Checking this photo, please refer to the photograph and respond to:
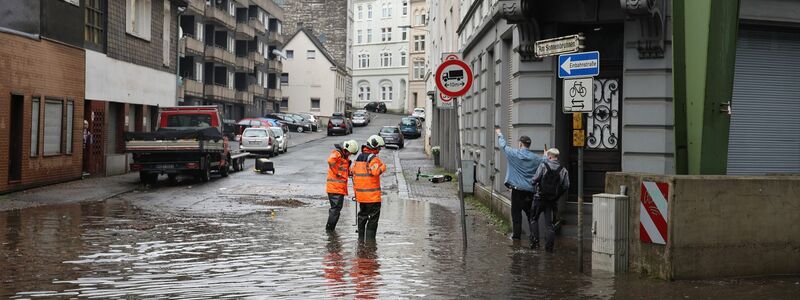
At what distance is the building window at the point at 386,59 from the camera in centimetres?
11212

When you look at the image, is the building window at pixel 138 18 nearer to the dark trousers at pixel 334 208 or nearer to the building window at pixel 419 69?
the dark trousers at pixel 334 208

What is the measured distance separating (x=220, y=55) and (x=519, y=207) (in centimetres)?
5252

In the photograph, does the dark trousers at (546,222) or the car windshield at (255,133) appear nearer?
the dark trousers at (546,222)

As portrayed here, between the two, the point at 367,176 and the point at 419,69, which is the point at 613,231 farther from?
the point at 419,69

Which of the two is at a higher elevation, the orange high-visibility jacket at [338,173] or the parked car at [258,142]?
the parked car at [258,142]

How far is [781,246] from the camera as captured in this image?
33.0 feet

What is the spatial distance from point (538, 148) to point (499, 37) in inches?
148

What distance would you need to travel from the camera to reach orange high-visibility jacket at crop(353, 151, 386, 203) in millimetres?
13453

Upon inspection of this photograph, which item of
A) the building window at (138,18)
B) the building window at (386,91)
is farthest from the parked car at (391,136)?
the building window at (386,91)

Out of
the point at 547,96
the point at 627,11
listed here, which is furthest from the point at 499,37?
the point at 627,11

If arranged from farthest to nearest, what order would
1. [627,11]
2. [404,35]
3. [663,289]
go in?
[404,35], [627,11], [663,289]

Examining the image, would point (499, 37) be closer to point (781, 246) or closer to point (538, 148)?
point (538, 148)

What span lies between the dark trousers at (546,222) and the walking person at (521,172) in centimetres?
18

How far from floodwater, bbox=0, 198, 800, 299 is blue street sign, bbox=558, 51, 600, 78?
7.39ft
